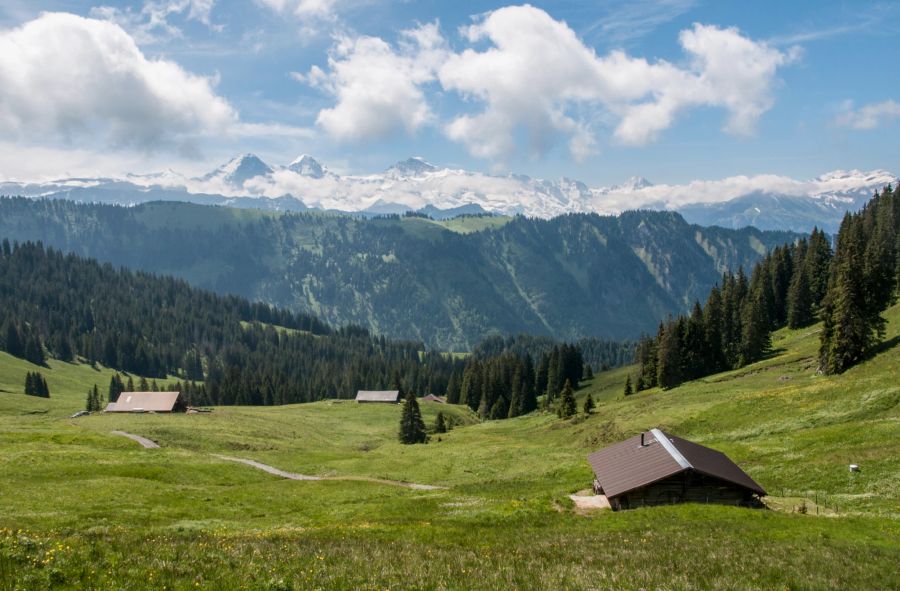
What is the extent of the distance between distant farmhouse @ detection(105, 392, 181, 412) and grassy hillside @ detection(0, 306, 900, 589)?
26399mm

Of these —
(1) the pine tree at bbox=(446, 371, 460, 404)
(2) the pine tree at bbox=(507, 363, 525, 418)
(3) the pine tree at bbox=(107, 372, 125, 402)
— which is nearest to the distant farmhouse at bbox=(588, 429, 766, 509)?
(2) the pine tree at bbox=(507, 363, 525, 418)

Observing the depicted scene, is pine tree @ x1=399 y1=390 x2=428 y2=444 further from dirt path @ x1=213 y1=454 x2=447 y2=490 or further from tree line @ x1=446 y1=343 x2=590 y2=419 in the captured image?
tree line @ x1=446 y1=343 x2=590 y2=419

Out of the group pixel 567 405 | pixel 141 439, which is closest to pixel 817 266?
pixel 567 405

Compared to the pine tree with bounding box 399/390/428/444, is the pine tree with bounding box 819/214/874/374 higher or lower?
higher

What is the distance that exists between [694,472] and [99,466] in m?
51.3

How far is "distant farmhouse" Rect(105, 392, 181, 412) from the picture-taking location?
129 metres

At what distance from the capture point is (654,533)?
27.0 meters

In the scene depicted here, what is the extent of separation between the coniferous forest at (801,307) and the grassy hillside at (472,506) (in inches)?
220

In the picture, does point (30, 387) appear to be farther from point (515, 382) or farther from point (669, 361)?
point (669, 361)

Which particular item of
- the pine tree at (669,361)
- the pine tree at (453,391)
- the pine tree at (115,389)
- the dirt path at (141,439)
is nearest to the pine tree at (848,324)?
the pine tree at (669,361)

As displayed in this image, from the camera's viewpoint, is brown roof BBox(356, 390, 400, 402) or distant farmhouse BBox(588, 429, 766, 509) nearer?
distant farmhouse BBox(588, 429, 766, 509)

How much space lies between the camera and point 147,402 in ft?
429

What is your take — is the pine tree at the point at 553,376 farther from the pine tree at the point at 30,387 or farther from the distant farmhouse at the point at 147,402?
the pine tree at the point at 30,387

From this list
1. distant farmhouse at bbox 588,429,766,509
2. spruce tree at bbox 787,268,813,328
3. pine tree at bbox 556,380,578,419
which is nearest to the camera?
distant farmhouse at bbox 588,429,766,509
